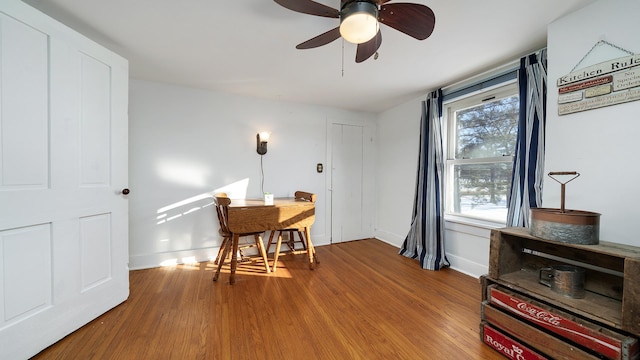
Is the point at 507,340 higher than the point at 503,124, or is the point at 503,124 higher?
the point at 503,124

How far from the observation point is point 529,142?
6.00ft

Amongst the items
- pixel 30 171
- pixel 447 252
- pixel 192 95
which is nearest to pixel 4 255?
pixel 30 171

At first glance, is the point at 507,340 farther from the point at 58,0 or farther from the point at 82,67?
the point at 58,0

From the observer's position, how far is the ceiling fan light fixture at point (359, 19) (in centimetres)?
109

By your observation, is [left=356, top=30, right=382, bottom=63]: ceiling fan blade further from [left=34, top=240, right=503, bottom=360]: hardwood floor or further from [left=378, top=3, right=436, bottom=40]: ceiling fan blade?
[left=34, top=240, right=503, bottom=360]: hardwood floor

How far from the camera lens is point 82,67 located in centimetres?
154

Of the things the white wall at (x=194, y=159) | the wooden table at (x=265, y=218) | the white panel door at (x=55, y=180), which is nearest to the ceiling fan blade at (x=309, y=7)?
the white panel door at (x=55, y=180)

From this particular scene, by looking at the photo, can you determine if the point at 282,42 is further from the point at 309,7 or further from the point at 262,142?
the point at 262,142

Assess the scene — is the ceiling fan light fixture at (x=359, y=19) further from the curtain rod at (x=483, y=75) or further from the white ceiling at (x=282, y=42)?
the curtain rod at (x=483, y=75)

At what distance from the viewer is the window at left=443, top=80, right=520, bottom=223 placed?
2158mm

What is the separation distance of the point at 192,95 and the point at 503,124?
3345 mm

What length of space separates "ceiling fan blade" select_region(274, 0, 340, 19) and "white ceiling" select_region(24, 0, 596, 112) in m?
0.25

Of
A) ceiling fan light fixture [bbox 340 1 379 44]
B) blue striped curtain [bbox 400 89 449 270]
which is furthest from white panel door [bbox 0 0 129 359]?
blue striped curtain [bbox 400 89 449 270]

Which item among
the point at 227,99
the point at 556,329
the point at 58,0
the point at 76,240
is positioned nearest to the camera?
the point at 556,329
